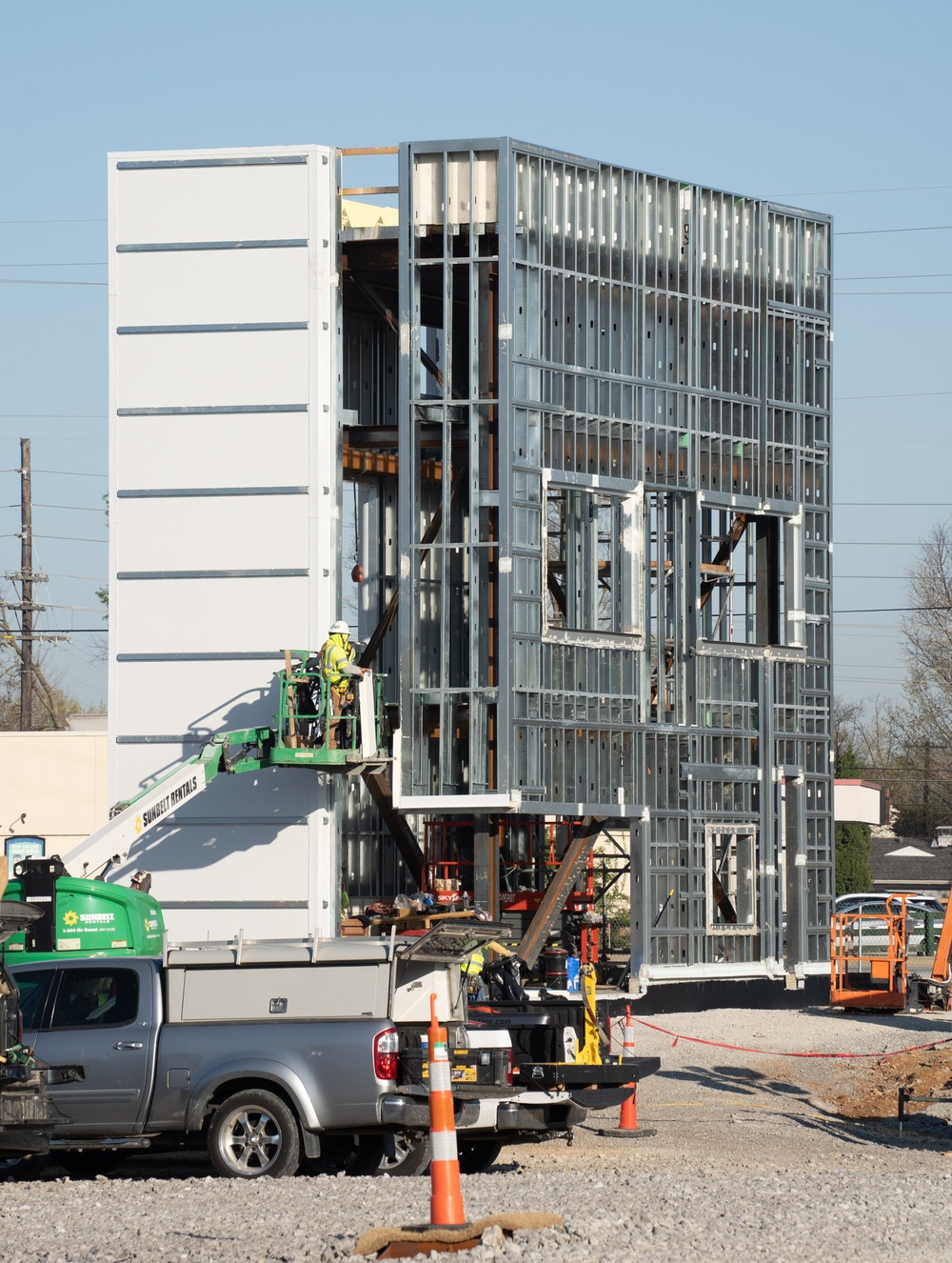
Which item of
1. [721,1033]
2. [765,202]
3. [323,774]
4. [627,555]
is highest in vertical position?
[765,202]

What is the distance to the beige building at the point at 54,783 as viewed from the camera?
138 ft

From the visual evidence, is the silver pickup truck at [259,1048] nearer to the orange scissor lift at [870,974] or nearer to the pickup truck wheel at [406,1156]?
the pickup truck wheel at [406,1156]

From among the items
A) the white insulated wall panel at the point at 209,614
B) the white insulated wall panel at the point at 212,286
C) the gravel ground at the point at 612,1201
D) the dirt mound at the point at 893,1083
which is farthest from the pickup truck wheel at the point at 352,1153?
the white insulated wall panel at the point at 212,286

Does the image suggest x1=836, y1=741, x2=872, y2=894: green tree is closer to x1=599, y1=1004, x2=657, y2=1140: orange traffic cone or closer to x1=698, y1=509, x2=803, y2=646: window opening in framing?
x1=698, y1=509, x2=803, y2=646: window opening in framing

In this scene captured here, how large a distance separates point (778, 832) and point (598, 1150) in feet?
49.1

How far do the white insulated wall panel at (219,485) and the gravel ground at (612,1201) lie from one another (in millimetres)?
10646

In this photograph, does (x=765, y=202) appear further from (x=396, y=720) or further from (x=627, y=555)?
(x=396, y=720)

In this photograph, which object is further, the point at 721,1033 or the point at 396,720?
the point at 396,720

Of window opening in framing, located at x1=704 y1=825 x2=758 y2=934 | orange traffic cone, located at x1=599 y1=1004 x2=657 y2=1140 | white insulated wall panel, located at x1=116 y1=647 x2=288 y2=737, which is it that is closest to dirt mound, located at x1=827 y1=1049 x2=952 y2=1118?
orange traffic cone, located at x1=599 y1=1004 x2=657 y2=1140

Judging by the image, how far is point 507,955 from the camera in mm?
17828

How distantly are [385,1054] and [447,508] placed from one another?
49.1 ft

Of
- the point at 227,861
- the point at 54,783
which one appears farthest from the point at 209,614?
the point at 54,783

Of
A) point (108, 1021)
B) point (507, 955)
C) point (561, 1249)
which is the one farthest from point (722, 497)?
point (561, 1249)

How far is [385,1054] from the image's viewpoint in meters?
14.1
